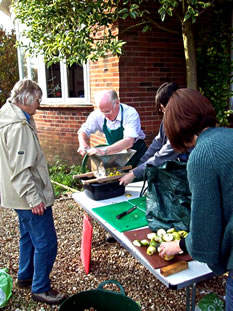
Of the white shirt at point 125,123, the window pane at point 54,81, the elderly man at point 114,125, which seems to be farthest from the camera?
the window pane at point 54,81

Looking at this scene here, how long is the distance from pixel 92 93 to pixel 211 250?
5.02 m

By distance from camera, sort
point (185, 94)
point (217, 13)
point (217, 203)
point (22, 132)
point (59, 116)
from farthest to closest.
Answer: point (59, 116) < point (217, 13) < point (22, 132) < point (185, 94) < point (217, 203)

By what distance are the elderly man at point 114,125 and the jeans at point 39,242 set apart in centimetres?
90

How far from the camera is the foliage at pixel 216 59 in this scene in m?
4.91

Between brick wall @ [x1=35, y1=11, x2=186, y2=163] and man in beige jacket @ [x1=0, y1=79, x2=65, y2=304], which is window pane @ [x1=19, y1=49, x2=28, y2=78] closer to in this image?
brick wall @ [x1=35, y1=11, x2=186, y2=163]

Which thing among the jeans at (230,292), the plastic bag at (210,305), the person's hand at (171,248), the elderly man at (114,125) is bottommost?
the plastic bag at (210,305)

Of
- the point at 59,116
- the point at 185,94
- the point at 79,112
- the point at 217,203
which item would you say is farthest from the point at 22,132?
the point at 59,116

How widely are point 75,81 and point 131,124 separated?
3949mm

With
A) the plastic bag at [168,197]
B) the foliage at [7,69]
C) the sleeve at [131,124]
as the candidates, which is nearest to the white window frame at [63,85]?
the foliage at [7,69]

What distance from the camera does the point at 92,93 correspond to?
A: 19.9 feet

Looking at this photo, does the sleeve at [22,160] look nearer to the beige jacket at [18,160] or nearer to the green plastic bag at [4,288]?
the beige jacket at [18,160]

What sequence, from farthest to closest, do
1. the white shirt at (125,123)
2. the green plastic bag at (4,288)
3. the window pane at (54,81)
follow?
the window pane at (54,81), the white shirt at (125,123), the green plastic bag at (4,288)

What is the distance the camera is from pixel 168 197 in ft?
6.95

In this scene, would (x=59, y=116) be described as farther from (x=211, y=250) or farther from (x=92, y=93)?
(x=211, y=250)
